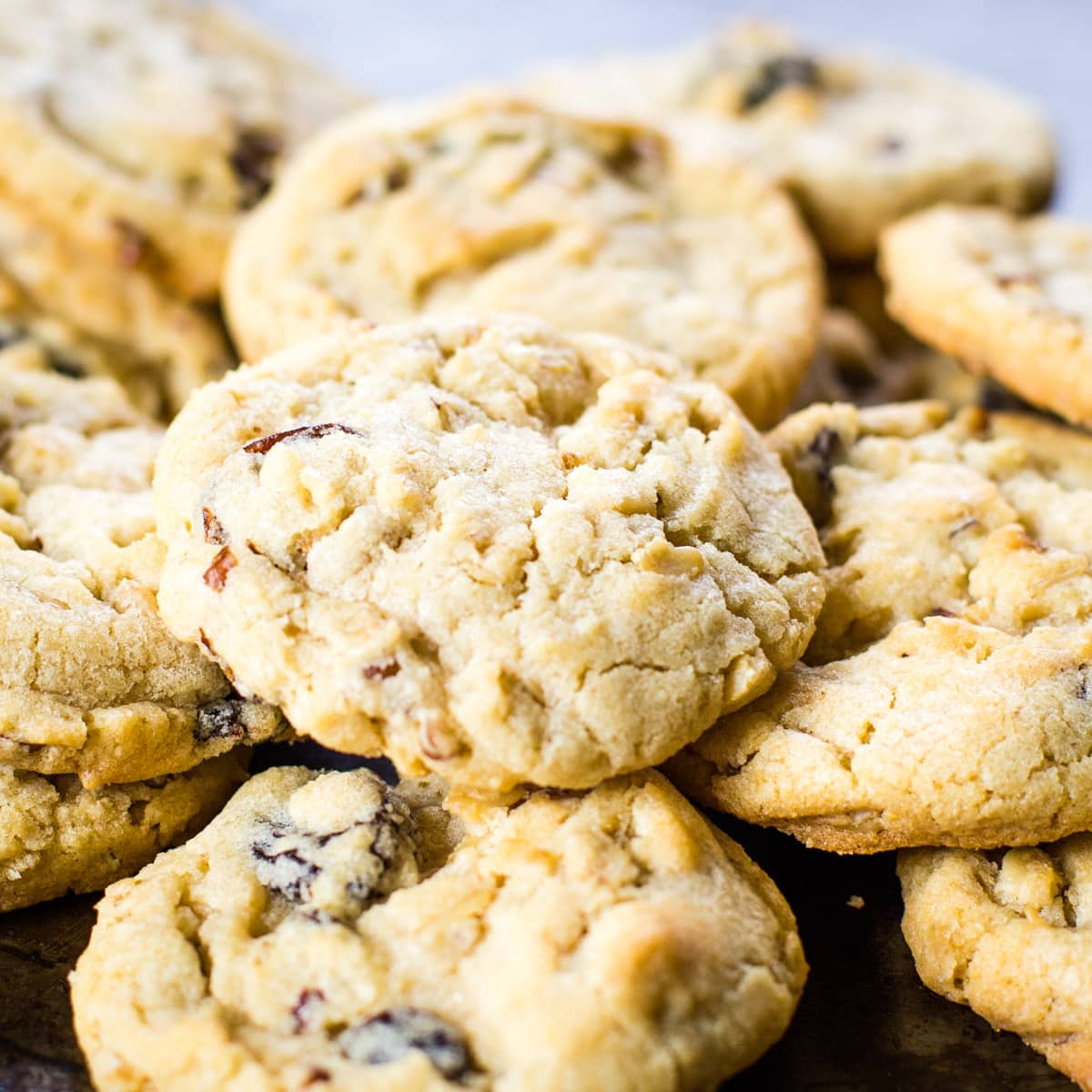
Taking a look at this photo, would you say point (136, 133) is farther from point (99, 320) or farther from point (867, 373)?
point (867, 373)

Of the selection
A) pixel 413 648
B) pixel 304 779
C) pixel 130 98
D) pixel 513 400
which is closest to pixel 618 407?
pixel 513 400

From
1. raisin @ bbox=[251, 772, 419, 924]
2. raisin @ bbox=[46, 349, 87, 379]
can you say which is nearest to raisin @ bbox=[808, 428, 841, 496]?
raisin @ bbox=[251, 772, 419, 924]

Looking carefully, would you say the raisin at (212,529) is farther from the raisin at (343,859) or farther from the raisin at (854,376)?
the raisin at (854,376)

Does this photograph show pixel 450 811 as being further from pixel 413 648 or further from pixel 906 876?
pixel 906 876

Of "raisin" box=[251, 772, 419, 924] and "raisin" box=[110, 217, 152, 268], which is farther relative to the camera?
"raisin" box=[110, 217, 152, 268]

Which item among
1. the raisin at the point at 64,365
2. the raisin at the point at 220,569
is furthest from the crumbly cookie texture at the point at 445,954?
the raisin at the point at 64,365

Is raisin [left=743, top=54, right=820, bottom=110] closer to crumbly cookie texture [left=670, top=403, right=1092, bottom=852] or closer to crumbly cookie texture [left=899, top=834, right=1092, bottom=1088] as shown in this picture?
crumbly cookie texture [left=670, top=403, right=1092, bottom=852]

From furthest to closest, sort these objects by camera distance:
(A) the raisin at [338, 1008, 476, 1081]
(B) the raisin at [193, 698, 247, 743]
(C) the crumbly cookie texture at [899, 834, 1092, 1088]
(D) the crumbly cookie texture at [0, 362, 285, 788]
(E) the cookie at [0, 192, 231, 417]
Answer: (E) the cookie at [0, 192, 231, 417], (B) the raisin at [193, 698, 247, 743], (D) the crumbly cookie texture at [0, 362, 285, 788], (C) the crumbly cookie texture at [899, 834, 1092, 1088], (A) the raisin at [338, 1008, 476, 1081]
